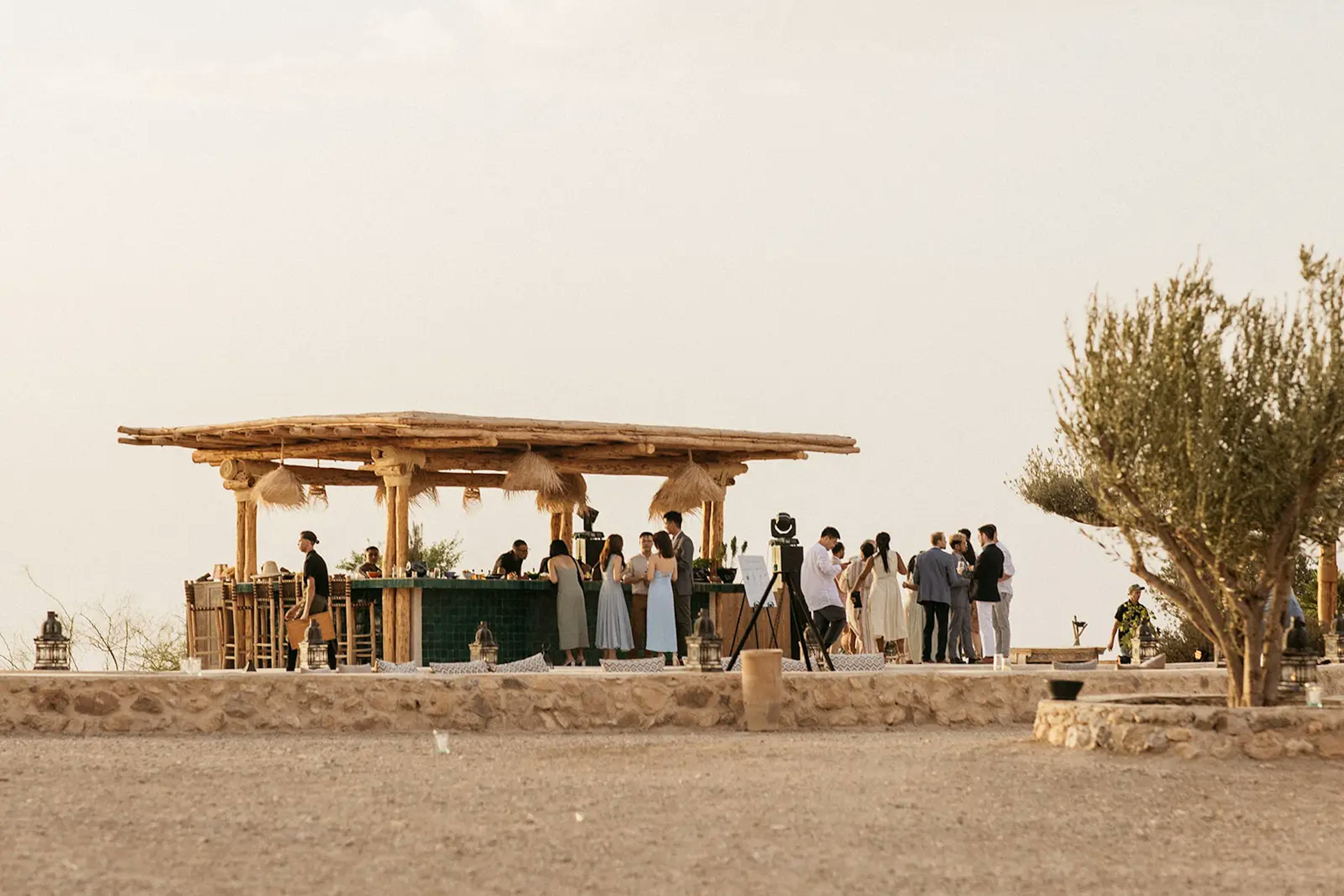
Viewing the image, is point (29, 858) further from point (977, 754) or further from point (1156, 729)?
point (1156, 729)

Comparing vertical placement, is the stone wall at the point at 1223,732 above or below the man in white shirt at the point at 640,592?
below

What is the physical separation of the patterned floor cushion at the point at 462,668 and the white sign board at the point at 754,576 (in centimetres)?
272

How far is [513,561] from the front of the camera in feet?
63.3

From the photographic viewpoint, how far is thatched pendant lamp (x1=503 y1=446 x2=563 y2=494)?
18.7m

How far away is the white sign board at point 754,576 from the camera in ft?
56.0

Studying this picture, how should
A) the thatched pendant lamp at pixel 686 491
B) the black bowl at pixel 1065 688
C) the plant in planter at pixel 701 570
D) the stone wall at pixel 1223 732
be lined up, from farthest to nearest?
the thatched pendant lamp at pixel 686 491 < the plant in planter at pixel 701 570 < the black bowl at pixel 1065 688 < the stone wall at pixel 1223 732

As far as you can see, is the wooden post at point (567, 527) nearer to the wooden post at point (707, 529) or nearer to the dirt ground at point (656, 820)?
the wooden post at point (707, 529)

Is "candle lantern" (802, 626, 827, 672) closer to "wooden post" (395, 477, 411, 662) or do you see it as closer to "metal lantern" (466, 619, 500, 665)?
"metal lantern" (466, 619, 500, 665)

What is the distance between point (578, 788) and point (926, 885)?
Result: 3.07 metres

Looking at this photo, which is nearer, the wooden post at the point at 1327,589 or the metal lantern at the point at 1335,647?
the metal lantern at the point at 1335,647

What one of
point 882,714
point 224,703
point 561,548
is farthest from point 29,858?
point 561,548

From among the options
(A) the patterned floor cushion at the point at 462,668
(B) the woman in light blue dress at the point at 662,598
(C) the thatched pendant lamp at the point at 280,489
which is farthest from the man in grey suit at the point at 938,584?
(C) the thatched pendant lamp at the point at 280,489

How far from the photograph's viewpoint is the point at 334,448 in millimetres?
19188

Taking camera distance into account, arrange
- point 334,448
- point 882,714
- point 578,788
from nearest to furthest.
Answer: point 578,788 → point 882,714 → point 334,448
